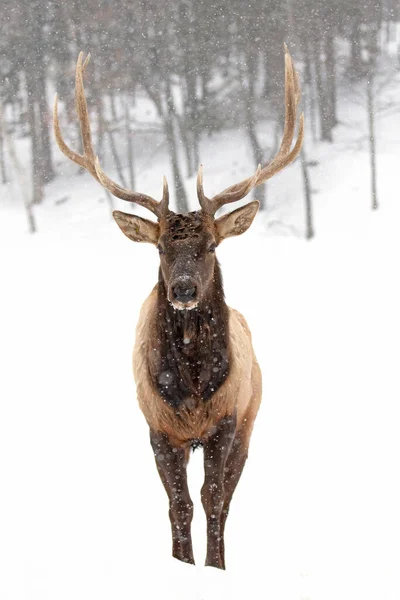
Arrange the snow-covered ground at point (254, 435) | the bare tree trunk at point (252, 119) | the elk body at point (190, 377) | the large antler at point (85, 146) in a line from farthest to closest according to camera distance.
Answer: the bare tree trunk at point (252, 119) < the large antler at point (85, 146) < the elk body at point (190, 377) < the snow-covered ground at point (254, 435)

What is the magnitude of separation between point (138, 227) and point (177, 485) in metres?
1.76

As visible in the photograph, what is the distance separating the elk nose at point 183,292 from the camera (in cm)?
481

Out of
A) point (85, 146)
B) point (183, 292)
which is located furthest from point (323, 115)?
point (183, 292)

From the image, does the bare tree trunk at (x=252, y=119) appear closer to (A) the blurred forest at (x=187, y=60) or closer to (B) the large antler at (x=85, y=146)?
(A) the blurred forest at (x=187, y=60)

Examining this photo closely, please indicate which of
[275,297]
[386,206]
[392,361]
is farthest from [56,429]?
[386,206]

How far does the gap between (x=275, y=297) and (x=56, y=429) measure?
417 inches

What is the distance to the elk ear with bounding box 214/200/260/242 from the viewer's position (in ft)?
18.5

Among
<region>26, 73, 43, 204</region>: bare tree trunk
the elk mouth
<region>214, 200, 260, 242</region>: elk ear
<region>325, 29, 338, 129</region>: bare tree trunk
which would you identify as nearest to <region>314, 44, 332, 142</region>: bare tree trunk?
<region>325, 29, 338, 129</region>: bare tree trunk

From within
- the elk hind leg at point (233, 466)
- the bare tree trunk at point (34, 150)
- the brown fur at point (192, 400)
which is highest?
the brown fur at point (192, 400)

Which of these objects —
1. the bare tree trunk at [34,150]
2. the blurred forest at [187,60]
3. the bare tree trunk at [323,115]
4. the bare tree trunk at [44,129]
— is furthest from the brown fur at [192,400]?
the bare tree trunk at [44,129]

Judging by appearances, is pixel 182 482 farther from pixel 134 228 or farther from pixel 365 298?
pixel 365 298

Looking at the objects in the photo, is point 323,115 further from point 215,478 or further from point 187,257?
point 215,478

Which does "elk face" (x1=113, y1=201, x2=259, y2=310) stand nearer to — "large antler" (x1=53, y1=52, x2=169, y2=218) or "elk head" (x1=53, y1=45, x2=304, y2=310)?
"elk head" (x1=53, y1=45, x2=304, y2=310)

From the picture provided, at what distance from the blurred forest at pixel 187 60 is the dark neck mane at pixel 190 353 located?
2285cm
